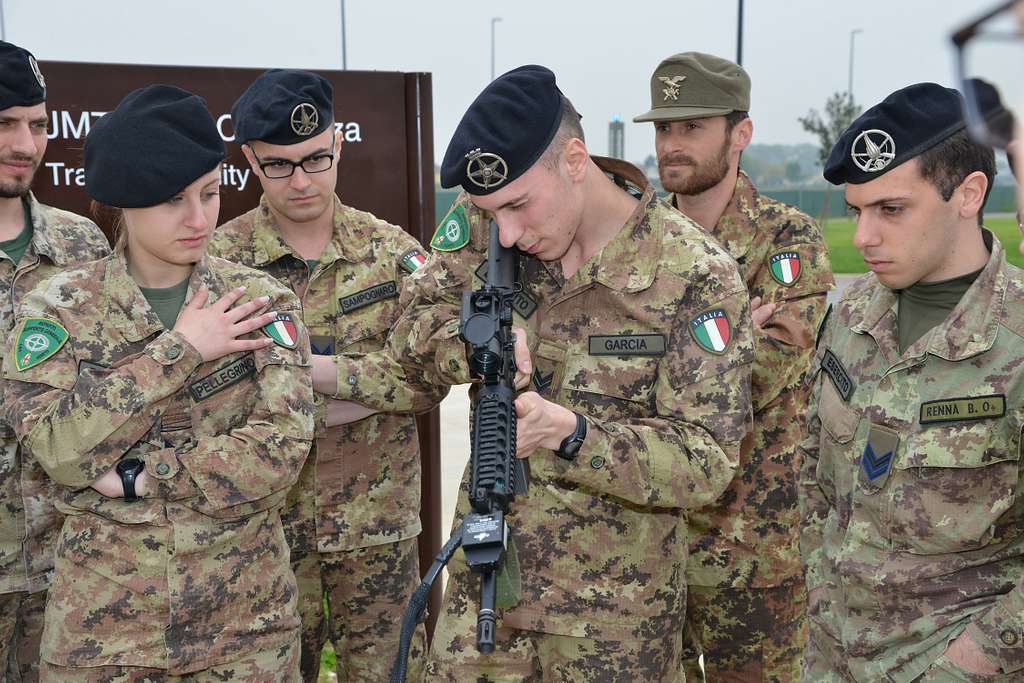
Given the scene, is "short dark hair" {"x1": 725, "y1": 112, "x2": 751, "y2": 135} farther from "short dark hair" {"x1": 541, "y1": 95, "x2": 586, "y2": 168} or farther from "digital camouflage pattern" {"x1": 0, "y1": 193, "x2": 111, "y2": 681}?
"digital camouflage pattern" {"x1": 0, "y1": 193, "x2": 111, "y2": 681}

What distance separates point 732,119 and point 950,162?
4.63 feet

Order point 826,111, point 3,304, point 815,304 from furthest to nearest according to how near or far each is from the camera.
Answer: point 826,111 < point 815,304 < point 3,304

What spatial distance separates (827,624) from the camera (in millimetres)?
2613

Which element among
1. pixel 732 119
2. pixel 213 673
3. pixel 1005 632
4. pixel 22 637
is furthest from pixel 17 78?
pixel 1005 632

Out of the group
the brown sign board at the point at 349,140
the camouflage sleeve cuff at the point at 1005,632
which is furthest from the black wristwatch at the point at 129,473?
the camouflage sleeve cuff at the point at 1005,632

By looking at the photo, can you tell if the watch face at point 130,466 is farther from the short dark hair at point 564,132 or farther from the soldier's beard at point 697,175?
the soldier's beard at point 697,175

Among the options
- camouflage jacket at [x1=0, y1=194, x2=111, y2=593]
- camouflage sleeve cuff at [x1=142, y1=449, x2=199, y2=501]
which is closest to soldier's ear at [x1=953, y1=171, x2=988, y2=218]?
camouflage sleeve cuff at [x1=142, y1=449, x2=199, y2=501]

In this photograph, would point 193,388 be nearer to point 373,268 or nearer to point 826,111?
point 373,268

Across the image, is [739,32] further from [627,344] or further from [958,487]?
[958,487]

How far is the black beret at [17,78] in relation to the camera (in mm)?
3193

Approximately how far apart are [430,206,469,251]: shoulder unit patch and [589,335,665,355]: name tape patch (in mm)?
530

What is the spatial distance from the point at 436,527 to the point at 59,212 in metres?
1.91

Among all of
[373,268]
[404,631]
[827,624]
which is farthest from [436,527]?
[404,631]

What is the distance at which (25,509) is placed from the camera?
317 centimetres
